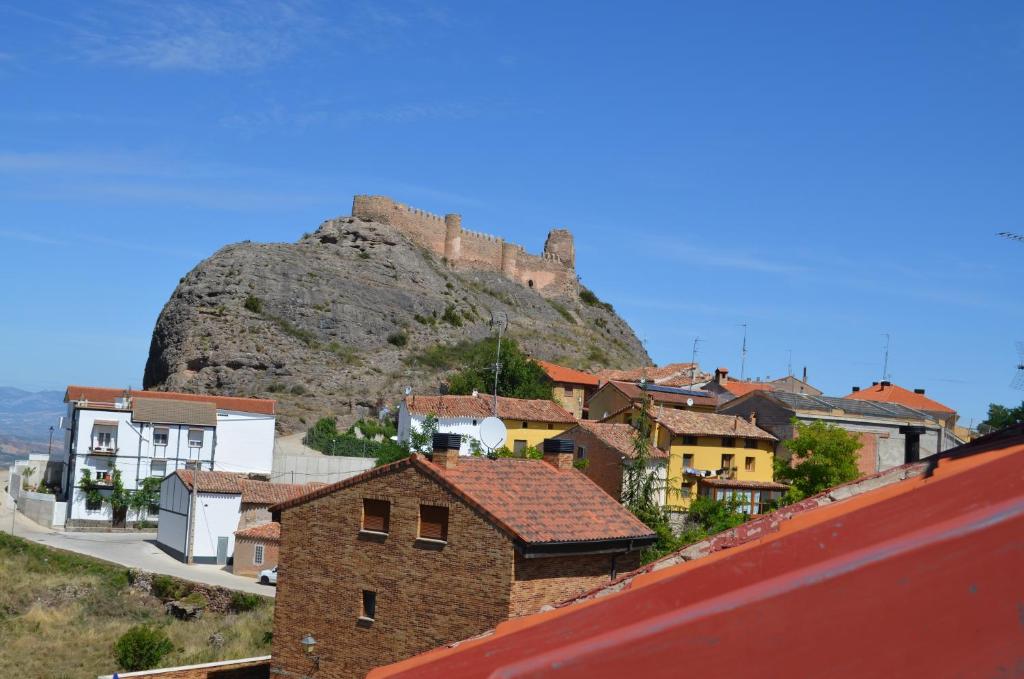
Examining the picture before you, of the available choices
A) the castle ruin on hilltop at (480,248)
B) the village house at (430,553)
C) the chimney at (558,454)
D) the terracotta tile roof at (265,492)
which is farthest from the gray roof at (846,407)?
the castle ruin on hilltop at (480,248)

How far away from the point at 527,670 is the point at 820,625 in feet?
2.40

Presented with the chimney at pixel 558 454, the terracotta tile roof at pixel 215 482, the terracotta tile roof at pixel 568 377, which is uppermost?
the terracotta tile roof at pixel 568 377

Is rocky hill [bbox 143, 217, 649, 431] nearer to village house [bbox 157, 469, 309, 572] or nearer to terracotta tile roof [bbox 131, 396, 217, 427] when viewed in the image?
terracotta tile roof [bbox 131, 396, 217, 427]

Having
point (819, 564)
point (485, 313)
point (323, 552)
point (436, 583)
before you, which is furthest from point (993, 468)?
point (485, 313)

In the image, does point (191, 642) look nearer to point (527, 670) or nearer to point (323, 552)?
point (323, 552)

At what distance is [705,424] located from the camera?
39500 mm

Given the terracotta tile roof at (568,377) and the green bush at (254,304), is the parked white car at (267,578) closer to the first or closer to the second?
the terracotta tile roof at (568,377)

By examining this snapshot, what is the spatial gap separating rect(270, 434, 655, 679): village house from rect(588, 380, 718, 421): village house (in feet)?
102

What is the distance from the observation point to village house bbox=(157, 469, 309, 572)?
37.1 m

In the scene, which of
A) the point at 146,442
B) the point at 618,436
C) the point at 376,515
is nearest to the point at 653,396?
the point at 618,436

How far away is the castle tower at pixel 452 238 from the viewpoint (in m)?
92.3

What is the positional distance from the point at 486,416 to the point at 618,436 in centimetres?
1207

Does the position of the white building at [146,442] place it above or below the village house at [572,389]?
below

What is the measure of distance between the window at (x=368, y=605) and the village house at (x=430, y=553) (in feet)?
0.06
